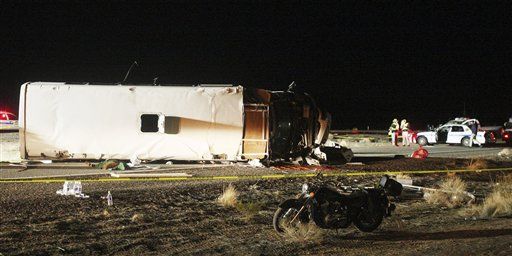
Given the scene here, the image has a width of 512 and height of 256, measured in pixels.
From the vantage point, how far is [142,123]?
54.6 feet

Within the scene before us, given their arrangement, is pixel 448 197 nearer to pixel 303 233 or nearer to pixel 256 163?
pixel 303 233

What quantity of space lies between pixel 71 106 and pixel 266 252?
36.5 feet

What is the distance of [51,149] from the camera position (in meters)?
16.5

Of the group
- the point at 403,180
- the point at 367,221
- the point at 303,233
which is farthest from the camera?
the point at 403,180

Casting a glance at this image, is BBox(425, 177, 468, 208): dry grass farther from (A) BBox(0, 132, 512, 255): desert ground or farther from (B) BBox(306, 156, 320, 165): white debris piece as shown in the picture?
(B) BBox(306, 156, 320, 165): white debris piece

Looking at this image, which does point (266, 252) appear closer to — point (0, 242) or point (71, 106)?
point (0, 242)

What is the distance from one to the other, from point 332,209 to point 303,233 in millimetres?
645

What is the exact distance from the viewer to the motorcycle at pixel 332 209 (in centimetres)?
827

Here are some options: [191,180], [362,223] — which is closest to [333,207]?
[362,223]

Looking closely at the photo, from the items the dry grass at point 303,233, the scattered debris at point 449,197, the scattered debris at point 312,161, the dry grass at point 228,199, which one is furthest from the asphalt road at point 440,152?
the dry grass at point 303,233

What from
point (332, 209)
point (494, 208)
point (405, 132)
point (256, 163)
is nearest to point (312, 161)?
point (256, 163)

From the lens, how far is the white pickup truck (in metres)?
28.4

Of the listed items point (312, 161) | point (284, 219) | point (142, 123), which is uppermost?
point (142, 123)

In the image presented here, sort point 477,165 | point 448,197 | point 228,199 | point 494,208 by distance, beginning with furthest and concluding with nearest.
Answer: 1. point 477,165
2. point 448,197
3. point 228,199
4. point 494,208
